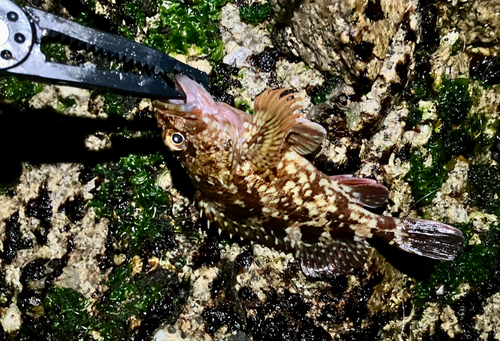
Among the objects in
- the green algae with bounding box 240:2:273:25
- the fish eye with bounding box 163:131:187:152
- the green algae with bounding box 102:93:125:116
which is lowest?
the fish eye with bounding box 163:131:187:152

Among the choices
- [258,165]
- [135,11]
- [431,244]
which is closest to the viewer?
[258,165]

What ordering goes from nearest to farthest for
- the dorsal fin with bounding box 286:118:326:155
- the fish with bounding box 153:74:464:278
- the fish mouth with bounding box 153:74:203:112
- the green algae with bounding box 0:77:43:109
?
the fish mouth with bounding box 153:74:203:112
the fish with bounding box 153:74:464:278
the dorsal fin with bounding box 286:118:326:155
the green algae with bounding box 0:77:43:109

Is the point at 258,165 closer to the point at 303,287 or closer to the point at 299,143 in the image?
the point at 299,143

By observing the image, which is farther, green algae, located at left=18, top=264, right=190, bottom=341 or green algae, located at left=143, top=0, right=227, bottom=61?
green algae, located at left=143, top=0, right=227, bottom=61

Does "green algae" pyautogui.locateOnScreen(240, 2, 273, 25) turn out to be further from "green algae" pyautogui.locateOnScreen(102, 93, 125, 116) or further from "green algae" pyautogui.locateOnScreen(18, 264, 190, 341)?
"green algae" pyautogui.locateOnScreen(18, 264, 190, 341)

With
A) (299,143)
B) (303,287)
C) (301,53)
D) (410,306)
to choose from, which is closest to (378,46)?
(301,53)

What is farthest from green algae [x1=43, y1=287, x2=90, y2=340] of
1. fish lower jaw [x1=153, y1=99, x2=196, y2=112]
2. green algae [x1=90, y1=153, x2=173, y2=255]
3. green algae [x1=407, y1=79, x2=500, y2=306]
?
green algae [x1=407, y1=79, x2=500, y2=306]
